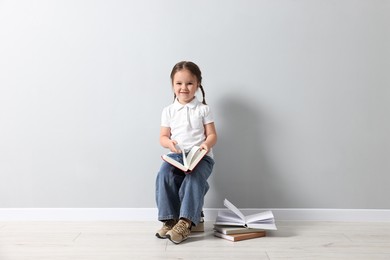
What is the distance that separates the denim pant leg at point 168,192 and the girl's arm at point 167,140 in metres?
0.06

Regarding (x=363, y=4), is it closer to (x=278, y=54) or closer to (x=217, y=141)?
Result: (x=278, y=54)

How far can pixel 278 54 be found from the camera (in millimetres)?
2148

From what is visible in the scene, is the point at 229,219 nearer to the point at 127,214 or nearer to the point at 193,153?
the point at 193,153

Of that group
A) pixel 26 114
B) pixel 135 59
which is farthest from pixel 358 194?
pixel 26 114

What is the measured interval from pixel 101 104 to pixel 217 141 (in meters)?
0.60

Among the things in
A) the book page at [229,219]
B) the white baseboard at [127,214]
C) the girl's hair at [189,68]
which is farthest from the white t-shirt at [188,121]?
the white baseboard at [127,214]

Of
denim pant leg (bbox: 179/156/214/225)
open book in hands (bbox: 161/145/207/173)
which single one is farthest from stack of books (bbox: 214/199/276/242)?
open book in hands (bbox: 161/145/207/173)

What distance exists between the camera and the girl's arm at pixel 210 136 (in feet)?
6.43

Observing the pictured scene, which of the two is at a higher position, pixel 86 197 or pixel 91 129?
pixel 91 129

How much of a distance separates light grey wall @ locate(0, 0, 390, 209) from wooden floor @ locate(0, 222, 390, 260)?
18 cm

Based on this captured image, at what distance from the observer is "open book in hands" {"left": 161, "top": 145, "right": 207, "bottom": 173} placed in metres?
1.80

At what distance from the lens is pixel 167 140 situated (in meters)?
2.00

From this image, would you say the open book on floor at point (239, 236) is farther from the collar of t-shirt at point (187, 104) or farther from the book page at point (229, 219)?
the collar of t-shirt at point (187, 104)

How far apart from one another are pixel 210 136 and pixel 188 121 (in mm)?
122
